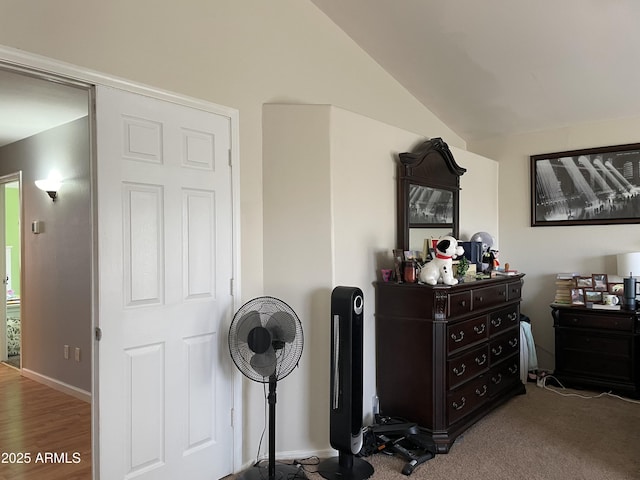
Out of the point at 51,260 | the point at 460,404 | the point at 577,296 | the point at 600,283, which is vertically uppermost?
the point at 51,260

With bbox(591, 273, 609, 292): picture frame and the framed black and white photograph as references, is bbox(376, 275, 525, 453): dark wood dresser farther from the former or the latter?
bbox(591, 273, 609, 292): picture frame

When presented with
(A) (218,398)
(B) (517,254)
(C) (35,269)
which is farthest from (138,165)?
(B) (517,254)

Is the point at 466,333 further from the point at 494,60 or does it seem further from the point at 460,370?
the point at 494,60

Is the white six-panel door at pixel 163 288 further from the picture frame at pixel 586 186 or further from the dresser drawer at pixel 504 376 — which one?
the picture frame at pixel 586 186

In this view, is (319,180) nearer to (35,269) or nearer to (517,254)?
(517,254)

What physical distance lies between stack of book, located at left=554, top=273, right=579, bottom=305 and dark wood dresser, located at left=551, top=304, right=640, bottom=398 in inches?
5.4

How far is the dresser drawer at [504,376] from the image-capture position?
367cm

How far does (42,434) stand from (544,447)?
3.49 meters

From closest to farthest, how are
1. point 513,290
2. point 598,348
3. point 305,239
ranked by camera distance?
point 305,239 → point 513,290 → point 598,348

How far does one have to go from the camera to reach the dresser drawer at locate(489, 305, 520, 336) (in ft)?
12.1

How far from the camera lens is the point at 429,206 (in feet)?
12.6

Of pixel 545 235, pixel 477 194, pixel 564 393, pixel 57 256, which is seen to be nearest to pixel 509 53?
pixel 477 194

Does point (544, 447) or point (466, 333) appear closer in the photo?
point (544, 447)

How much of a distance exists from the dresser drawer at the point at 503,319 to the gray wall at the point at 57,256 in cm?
327
